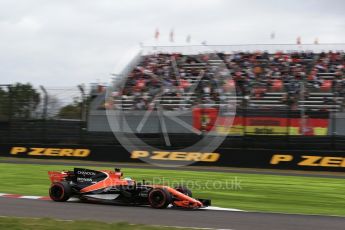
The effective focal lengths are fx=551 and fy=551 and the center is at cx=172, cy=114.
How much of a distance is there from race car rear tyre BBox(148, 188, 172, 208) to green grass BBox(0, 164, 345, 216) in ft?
4.35

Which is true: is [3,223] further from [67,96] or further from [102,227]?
[67,96]

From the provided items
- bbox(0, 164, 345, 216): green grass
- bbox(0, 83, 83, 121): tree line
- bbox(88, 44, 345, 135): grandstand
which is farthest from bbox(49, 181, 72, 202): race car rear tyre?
bbox(0, 83, 83, 121): tree line

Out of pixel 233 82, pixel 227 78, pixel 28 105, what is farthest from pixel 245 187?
pixel 227 78

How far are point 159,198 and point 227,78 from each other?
1669 centimetres

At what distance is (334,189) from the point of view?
40.3ft

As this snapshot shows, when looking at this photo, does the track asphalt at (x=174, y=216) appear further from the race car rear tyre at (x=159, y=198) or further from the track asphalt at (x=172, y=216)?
the race car rear tyre at (x=159, y=198)

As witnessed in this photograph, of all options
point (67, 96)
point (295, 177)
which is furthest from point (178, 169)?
point (67, 96)

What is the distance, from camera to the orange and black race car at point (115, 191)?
837 centimetres

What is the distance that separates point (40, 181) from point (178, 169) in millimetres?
5531

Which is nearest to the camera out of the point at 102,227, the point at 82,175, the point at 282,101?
the point at 102,227

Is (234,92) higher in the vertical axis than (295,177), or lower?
higher

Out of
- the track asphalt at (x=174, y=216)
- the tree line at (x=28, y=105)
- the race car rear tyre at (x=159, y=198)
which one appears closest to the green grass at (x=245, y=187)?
the track asphalt at (x=174, y=216)

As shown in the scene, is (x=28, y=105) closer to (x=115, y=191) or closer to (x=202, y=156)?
(x=202, y=156)

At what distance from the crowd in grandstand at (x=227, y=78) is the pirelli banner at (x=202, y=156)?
1.89 m
